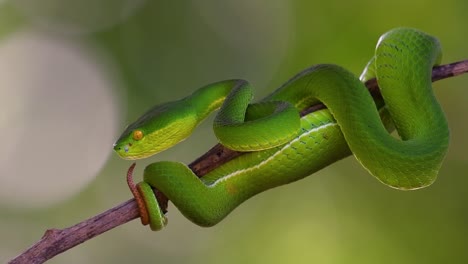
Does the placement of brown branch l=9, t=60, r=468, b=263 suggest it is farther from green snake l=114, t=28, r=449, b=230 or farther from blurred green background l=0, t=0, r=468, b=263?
blurred green background l=0, t=0, r=468, b=263

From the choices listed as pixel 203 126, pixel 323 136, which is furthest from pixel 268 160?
pixel 203 126

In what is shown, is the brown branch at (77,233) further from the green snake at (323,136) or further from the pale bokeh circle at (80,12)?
the pale bokeh circle at (80,12)

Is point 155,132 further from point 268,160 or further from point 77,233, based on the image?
point 77,233

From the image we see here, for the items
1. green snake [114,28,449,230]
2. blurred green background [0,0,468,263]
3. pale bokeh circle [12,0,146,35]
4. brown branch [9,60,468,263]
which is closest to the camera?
brown branch [9,60,468,263]

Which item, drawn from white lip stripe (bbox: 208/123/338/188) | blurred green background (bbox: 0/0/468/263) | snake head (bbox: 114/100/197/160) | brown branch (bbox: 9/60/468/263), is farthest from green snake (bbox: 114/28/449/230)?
blurred green background (bbox: 0/0/468/263)

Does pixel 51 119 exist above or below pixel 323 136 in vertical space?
below

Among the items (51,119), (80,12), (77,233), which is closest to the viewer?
(77,233)

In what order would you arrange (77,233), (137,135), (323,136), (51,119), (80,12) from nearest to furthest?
(77,233), (323,136), (137,135), (80,12), (51,119)
